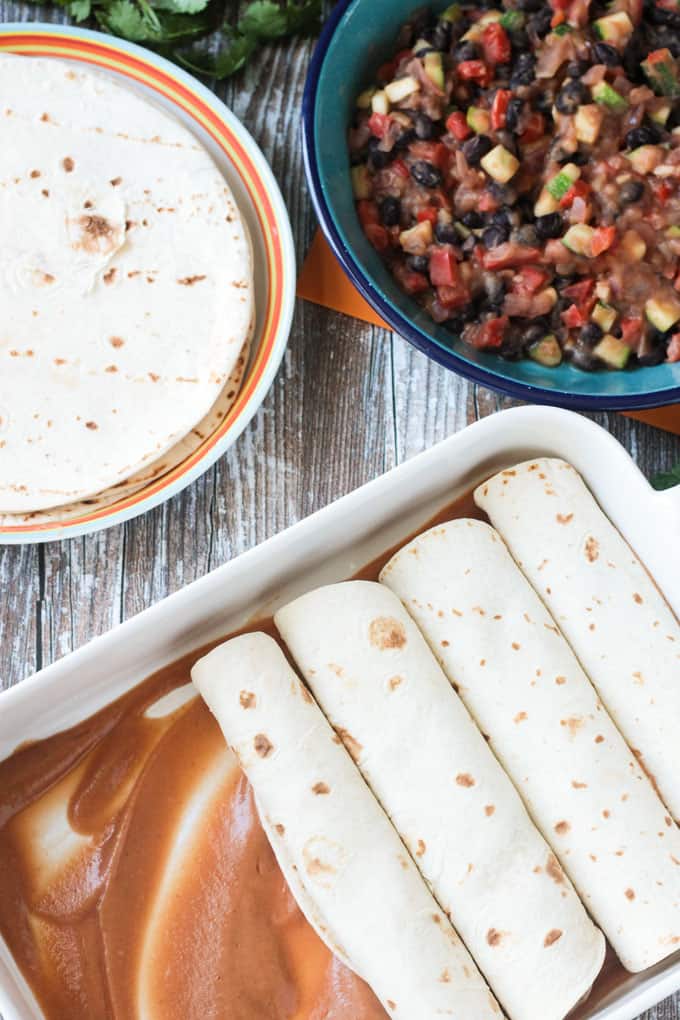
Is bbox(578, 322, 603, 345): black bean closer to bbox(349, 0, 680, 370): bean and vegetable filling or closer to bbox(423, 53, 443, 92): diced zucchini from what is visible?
bbox(349, 0, 680, 370): bean and vegetable filling

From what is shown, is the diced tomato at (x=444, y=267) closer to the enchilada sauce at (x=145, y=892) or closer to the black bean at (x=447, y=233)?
the black bean at (x=447, y=233)

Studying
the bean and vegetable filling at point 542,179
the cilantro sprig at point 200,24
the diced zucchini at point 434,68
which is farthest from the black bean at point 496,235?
the cilantro sprig at point 200,24

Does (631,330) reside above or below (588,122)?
below

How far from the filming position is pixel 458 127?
7.05 feet

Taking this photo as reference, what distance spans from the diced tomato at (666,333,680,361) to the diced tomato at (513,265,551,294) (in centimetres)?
29

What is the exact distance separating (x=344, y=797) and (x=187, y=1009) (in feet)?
1.73

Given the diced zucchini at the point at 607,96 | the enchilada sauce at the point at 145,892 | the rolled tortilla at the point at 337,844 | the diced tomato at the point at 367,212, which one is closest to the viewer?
the rolled tortilla at the point at 337,844

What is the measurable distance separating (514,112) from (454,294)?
38 cm

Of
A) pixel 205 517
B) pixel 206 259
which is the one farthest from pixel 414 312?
pixel 205 517

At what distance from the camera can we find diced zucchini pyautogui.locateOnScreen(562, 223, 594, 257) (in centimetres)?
211

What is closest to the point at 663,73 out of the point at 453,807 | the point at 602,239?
the point at 602,239

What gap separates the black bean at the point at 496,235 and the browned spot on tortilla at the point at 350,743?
3.34ft

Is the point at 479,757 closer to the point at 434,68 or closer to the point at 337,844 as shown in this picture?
the point at 337,844

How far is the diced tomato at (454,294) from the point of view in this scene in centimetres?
215
